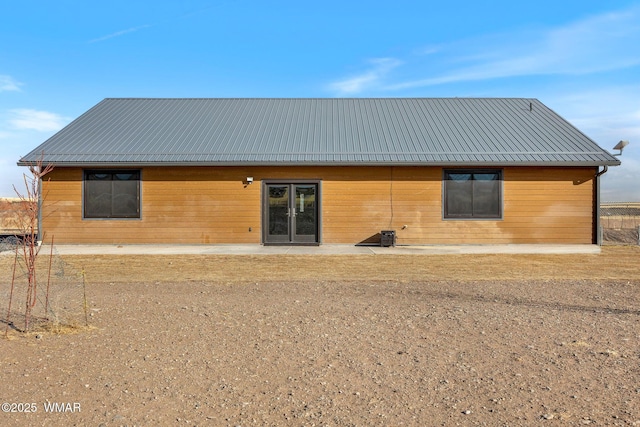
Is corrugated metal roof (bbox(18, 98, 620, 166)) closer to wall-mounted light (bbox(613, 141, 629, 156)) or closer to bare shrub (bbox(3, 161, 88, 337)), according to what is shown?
wall-mounted light (bbox(613, 141, 629, 156))

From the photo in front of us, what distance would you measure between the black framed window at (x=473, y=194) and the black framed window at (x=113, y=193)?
31.2 ft

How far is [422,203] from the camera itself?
50.2 ft

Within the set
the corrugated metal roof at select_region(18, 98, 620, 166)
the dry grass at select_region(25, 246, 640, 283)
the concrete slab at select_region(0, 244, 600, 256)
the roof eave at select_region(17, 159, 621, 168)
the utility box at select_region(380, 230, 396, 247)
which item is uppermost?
the corrugated metal roof at select_region(18, 98, 620, 166)

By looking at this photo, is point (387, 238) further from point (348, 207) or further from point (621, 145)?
point (621, 145)

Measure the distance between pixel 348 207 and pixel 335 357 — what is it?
10.9m

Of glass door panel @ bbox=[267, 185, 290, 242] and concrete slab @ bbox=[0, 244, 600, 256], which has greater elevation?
glass door panel @ bbox=[267, 185, 290, 242]

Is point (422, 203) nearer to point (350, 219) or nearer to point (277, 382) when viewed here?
point (350, 219)

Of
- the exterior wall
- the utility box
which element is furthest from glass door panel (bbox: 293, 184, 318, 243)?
the utility box

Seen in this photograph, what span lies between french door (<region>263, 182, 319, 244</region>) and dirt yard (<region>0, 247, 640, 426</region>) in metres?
6.73

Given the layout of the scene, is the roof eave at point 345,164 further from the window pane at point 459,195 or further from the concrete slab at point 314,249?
the concrete slab at point 314,249

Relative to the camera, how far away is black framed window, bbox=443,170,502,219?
15.3 metres

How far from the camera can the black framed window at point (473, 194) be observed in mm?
15289

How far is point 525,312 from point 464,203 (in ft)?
30.2

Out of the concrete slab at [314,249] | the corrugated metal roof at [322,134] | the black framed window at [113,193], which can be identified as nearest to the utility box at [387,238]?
the concrete slab at [314,249]
